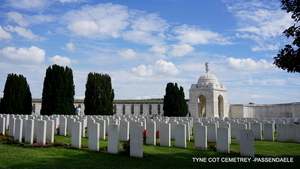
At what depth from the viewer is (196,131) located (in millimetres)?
9273

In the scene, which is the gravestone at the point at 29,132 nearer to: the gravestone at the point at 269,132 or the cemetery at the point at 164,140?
the cemetery at the point at 164,140

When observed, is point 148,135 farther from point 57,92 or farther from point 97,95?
point 97,95

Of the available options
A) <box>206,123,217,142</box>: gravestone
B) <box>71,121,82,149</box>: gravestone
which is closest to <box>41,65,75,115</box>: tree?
<box>71,121,82,149</box>: gravestone

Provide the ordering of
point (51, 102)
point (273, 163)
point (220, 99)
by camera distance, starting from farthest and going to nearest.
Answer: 1. point (220, 99)
2. point (51, 102)
3. point (273, 163)

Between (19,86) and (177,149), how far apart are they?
22130 millimetres

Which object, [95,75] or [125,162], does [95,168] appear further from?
[95,75]

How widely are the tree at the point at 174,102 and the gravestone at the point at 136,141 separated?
21932 millimetres

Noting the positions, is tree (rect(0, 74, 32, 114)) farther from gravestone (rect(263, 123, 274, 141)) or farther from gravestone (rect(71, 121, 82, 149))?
gravestone (rect(263, 123, 274, 141))

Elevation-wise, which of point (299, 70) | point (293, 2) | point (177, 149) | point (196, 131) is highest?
point (293, 2)

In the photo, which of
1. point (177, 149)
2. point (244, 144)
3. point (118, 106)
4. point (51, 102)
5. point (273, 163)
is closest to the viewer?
point (273, 163)

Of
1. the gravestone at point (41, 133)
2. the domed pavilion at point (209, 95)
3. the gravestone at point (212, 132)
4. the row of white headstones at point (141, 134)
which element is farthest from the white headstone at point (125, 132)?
the domed pavilion at point (209, 95)

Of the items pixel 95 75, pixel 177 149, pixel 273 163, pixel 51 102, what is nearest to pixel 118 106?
pixel 95 75

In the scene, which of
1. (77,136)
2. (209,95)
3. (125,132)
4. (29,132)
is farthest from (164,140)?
(209,95)

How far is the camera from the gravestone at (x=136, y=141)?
768cm
